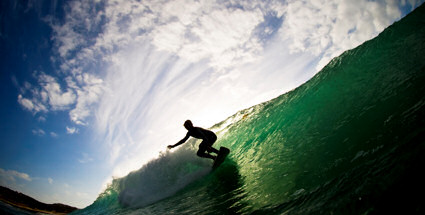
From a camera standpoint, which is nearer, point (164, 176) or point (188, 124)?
point (188, 124)

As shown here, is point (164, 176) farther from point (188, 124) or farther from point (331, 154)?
point (331, 154)

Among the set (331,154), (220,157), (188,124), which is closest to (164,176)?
(220,157)

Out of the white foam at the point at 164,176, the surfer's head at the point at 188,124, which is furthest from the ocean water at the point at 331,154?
the surfer's head at the point at 188,124

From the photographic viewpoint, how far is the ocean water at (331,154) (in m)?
1.91

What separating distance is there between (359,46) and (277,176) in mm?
7925

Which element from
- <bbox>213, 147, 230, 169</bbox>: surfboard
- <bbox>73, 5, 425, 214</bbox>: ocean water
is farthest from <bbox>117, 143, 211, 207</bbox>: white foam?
<bbox>213, 147, 230, 169</bbox>: surfboard

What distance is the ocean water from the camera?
6.27 ft

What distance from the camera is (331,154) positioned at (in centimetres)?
360

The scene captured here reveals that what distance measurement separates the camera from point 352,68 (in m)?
7.43

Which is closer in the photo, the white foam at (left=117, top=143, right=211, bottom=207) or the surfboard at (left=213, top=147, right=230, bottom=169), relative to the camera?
the surfboard at (left=213, top=147, right=230, bottom=169)

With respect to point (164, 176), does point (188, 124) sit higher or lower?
higher

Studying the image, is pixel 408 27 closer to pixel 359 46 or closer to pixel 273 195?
pixel 359 46

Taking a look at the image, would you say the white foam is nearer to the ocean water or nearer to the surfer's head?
the ocean water

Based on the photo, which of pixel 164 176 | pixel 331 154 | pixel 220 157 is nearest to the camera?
pixel 331 154
